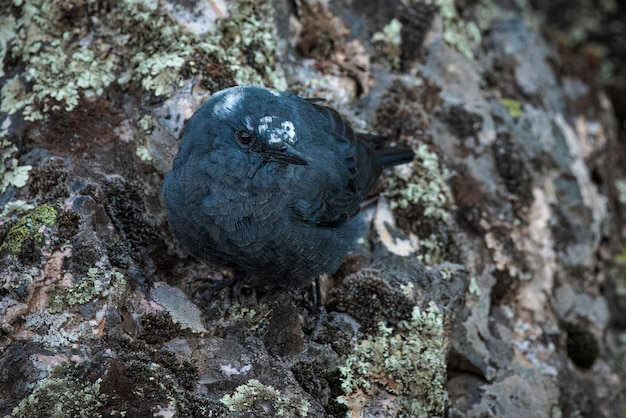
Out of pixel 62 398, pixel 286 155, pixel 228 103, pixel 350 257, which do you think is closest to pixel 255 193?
pixel 286 155

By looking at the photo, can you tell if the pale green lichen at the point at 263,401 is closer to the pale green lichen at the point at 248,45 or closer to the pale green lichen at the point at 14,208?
the pale green lichen at the point at 14,208

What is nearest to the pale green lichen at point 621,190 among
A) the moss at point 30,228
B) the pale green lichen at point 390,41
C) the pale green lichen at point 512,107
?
the pale green lichen at point 512,107

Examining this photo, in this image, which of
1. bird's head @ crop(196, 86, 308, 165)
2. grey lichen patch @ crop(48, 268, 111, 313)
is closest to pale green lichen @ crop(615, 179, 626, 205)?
bird's head @ crop(196, 86, 308, 165)

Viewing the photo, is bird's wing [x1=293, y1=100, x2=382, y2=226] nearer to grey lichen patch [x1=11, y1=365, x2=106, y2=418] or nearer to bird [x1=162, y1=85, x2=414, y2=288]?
bird [x1=162, y1=85, x2=414, y2=288]

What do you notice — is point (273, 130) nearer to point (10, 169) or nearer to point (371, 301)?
point (371, 301)

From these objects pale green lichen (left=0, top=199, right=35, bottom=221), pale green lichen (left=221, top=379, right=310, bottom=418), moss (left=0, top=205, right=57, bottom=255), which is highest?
moss (left=0, top=205, right=57, bottom=255)

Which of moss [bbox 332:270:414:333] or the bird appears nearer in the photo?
the bird
